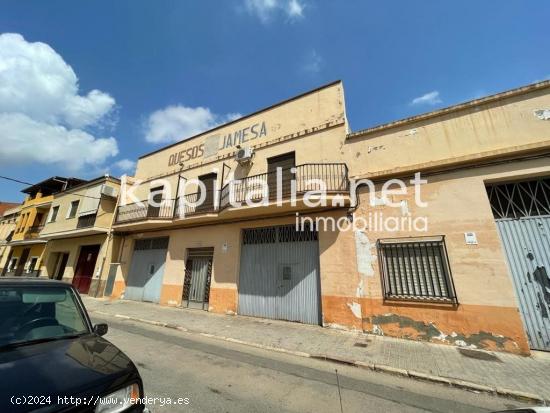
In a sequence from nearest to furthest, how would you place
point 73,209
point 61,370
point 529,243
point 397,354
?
point 61,370
point 397,354
point 529,243
point 73,209

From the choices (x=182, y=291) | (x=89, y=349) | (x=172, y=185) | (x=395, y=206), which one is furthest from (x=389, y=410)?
(x=172, y=185)

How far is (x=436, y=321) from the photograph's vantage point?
248 inches

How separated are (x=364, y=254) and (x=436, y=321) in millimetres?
2429

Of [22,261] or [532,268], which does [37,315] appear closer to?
[532,268]

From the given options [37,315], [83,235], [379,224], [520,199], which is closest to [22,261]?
[83,235]

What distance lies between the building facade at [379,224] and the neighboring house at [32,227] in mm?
14719

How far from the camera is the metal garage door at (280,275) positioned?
27.4 feet

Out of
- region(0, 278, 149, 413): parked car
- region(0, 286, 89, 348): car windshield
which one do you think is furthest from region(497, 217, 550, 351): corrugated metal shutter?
region(0, 286, 89, 348): car windshield

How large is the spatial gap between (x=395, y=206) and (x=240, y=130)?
816cm

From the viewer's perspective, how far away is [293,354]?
560cm

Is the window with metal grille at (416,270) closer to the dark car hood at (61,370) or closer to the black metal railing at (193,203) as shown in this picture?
the dark car hood at (61,370)

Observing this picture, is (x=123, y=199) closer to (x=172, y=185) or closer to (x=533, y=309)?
(x=172, y=185)

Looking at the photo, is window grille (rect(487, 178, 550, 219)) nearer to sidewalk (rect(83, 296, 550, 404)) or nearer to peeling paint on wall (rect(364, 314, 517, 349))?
peeling paint on wall (rect(364, 314, 517, 349))

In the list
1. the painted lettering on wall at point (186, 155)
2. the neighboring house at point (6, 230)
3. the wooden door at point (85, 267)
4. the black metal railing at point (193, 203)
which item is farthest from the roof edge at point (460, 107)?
the neighboring house at point (6, 230)
